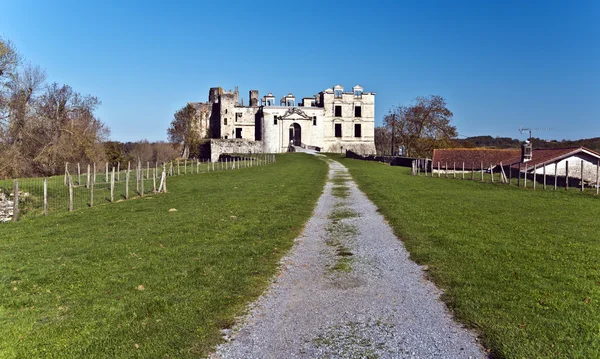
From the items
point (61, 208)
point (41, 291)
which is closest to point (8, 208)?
point (61, 208)

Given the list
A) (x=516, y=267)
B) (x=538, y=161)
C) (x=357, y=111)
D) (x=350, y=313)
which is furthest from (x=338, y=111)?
(x=350, y=313)

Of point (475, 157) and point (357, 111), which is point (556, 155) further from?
point (357, 111)

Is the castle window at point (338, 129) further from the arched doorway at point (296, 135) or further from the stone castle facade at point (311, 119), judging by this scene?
the arched doorway at point (296, 135)

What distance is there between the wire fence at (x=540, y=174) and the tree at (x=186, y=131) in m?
45.9

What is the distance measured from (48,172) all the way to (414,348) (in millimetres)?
50791

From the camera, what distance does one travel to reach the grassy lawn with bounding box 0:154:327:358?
5.93 m

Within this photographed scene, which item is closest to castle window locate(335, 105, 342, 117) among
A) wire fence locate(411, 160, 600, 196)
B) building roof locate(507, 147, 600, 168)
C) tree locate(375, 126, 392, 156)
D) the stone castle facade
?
the stone castle facade

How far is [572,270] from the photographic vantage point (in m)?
8.70

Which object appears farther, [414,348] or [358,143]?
[358,143]

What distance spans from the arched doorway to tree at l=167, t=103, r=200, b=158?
16798 mm

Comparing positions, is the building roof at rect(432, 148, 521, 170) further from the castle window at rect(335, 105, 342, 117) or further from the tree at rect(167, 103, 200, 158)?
the tree at rect(167, 103, 200, 158)

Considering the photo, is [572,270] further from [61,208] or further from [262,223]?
[61,208]

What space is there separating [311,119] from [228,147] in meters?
16.8

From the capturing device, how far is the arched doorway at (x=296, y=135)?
88562 mm
